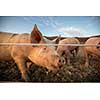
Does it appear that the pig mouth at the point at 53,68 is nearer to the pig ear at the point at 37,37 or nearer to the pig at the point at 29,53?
the pig at the point at 29,53

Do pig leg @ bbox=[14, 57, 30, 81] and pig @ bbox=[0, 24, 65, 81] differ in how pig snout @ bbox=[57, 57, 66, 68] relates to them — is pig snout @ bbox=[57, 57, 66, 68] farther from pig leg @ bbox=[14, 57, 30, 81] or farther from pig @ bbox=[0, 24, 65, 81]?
pig leg @ bbox=[14, 57, 30, 81]

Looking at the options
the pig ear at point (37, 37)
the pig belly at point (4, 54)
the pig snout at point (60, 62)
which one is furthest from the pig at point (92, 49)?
the pig belly at point (4, 54)

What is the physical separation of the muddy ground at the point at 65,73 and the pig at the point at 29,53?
2.2 inches

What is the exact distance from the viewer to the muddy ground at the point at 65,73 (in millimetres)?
2824

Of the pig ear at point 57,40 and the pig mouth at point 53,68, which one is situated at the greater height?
the pig ear at point 57,40

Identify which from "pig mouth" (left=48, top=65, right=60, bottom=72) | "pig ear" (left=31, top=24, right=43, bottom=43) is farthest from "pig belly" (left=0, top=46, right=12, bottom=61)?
"pig mouth" (left=48, top=65, right=60, bottom=72)

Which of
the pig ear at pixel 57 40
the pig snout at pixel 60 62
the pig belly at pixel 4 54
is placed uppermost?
the pig ear at pixel 57 40

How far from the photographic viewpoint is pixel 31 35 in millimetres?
2877

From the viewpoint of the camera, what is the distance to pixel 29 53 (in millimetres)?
2873

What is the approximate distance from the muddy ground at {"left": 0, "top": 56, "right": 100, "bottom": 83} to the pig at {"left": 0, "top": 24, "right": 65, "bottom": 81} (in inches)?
2.2

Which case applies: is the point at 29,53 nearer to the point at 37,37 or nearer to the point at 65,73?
the point at 37,37
